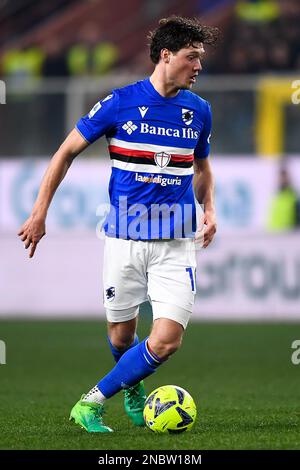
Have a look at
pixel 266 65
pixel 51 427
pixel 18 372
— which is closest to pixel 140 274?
pixel 51 427

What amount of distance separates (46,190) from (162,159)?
2.48ft

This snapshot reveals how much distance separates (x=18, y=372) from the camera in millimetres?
10383

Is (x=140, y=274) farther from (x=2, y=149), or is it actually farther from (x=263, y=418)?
(x=2, y=149)

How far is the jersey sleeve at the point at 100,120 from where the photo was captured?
21.3 feet

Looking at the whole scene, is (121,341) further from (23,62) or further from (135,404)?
(23,62)

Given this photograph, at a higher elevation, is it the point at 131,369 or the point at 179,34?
the point at 179,34

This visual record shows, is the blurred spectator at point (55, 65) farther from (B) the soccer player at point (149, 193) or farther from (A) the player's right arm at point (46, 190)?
(A) the player's right arm at point (46, 190)

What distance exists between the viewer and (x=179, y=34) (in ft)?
21.4

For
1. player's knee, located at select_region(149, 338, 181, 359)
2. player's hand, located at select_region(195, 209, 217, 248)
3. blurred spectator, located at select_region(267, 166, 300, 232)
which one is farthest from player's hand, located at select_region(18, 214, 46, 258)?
blurred spectator, located at select_region(267, 166, 300, 232)

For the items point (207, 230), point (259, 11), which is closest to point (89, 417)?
point (207, 230)

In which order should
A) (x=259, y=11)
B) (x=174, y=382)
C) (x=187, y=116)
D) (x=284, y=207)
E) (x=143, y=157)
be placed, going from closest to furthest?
(x=143, y=157) < (x=187, y=116) < (x=174, y=382) < (x=284, y=207) < (x=259, y=11)

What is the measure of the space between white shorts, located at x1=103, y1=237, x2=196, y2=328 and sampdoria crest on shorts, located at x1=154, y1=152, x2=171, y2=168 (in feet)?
1.55
